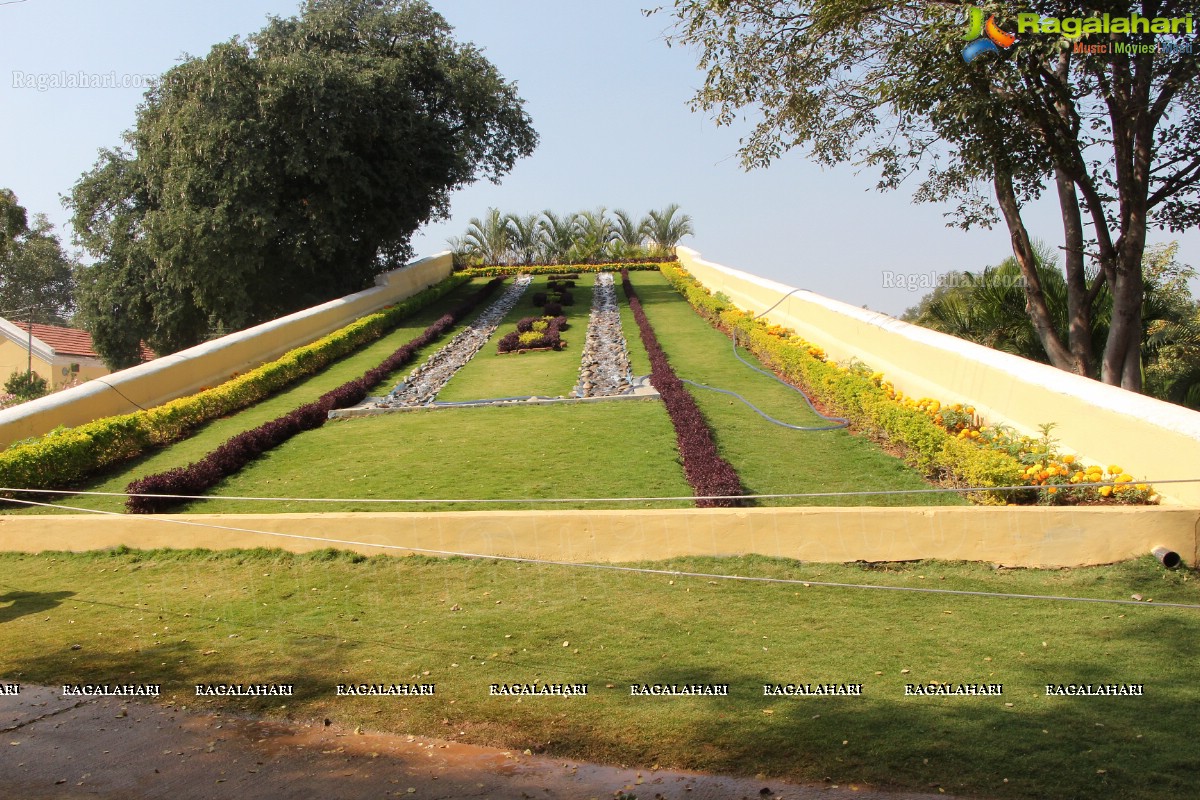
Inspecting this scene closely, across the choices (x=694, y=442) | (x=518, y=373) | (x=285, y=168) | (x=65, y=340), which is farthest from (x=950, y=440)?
(x=65, y=340)

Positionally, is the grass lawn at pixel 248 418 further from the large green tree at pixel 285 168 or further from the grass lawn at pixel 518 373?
the large green tree at pixel 285 168

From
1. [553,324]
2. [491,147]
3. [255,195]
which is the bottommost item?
[553,324]

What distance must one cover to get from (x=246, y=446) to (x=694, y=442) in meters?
4.40

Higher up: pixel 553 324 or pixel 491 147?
pixel 491 147

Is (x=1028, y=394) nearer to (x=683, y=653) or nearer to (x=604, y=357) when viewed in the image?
(x=683, y=653)

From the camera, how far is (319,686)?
448cm

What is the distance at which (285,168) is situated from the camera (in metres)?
18.7

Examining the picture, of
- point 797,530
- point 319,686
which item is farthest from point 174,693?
point 797,530

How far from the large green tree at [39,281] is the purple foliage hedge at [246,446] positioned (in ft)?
112

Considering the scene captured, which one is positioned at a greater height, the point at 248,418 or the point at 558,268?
the point at 558,268

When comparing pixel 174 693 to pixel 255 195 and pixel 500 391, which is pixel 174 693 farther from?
pixel 255 195

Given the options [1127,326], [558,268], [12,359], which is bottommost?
[12,359]

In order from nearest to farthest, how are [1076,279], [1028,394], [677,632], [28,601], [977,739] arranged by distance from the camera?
1. [977,739]
2. [677,632]
3. [28,601]
4. [1028,394]
5. [1076,279]

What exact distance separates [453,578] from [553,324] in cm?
1214
